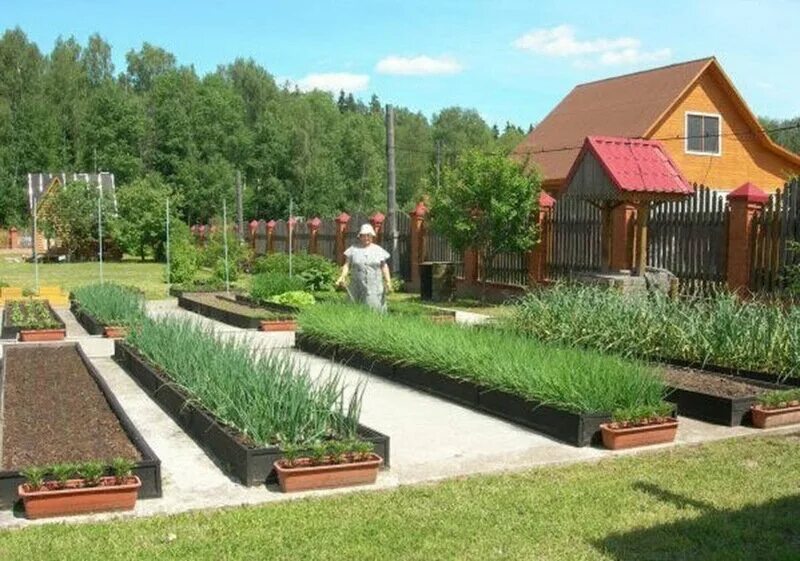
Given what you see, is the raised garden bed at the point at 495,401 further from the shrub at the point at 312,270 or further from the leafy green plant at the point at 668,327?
the shrub at the point at 312,270

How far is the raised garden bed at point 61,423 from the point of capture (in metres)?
5.53

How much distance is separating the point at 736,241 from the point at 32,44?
74.1m

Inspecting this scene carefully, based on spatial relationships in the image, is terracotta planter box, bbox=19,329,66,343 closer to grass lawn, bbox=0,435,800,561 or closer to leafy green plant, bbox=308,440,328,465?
leafy green plant, bbox=308,440,328,465

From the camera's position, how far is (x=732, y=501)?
527 cm

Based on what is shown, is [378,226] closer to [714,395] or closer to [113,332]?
[113,332]

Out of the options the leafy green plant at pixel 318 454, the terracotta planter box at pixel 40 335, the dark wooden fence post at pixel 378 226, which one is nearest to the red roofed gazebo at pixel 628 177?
the terracotta planter box at pixel 40 335

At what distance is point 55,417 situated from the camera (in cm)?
757

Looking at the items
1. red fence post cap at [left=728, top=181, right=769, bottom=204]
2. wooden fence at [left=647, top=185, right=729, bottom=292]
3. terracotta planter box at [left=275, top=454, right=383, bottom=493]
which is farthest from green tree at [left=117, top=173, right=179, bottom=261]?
terracotta planter box at [left=275, top=454, right=383, bottom=493]

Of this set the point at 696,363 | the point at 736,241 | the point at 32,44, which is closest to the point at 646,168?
the point at 736,241

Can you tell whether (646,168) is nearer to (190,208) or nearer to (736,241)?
(736,241)

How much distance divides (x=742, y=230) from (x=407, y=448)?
928cm

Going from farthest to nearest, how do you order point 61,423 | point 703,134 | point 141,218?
point 141,218, point 703,134, point 61,423

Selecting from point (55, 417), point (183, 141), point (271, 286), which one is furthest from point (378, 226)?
point (183, 141)

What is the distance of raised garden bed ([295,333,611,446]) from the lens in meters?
6.85
